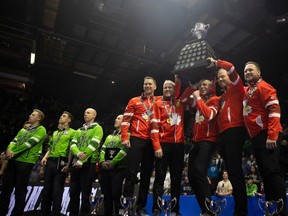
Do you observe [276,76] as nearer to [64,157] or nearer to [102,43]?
[102,43]

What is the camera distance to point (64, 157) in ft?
15.5

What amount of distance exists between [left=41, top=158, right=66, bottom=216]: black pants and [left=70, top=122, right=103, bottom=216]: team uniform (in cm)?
29

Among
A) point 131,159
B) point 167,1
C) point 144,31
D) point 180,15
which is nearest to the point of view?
point 131,159

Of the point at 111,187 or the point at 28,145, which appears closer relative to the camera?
the point at 111,187

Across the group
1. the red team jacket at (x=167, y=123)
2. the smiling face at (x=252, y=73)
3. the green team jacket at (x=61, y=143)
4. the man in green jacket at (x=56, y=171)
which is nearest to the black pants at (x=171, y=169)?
the red team jacket at (x=167, y=123)

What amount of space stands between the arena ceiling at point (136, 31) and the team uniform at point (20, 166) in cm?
483

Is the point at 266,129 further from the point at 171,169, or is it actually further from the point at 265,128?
the point at 171,169

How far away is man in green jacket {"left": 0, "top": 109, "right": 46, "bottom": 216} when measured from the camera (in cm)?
440

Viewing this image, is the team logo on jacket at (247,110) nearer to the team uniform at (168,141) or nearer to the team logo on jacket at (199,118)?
the team logo on jacket at (199,118)

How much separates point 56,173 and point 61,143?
0.56 metres

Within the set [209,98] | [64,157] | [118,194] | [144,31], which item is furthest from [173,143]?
[144,31]

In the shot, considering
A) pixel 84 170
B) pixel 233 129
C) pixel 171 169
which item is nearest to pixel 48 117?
pixel 84 170

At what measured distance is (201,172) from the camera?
331cm

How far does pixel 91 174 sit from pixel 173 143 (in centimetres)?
164
